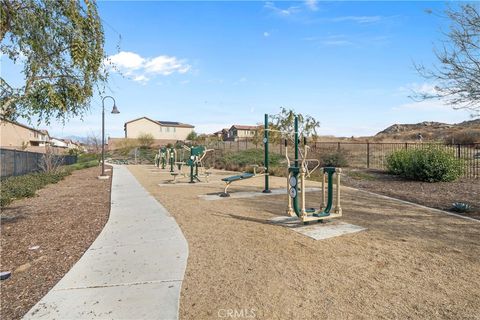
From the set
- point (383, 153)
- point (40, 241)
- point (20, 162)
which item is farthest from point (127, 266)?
point (383, 153)

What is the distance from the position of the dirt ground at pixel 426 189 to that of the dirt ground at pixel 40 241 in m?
7.35

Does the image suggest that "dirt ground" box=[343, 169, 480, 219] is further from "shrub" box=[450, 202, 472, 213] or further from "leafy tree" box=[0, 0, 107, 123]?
"leafy tree" box=[0, 0, 107, 123]

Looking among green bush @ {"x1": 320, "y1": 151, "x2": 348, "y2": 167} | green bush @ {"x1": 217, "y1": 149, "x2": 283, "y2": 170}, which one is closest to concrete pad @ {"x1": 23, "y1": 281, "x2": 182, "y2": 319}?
green bush @ {"x1": 320, "y1": 151, "x2": 348, "y2": 167}

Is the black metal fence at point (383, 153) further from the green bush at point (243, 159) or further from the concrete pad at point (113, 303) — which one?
the concrete pad at point (113, 303)

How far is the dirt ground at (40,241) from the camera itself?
3484mm

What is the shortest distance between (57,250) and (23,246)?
754mm

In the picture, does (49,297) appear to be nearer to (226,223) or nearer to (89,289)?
(89,289)

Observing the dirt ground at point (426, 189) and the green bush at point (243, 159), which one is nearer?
the dirt ground at point (426, 189)

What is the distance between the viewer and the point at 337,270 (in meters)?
3.79

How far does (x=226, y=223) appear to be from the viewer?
6164 millimetres
